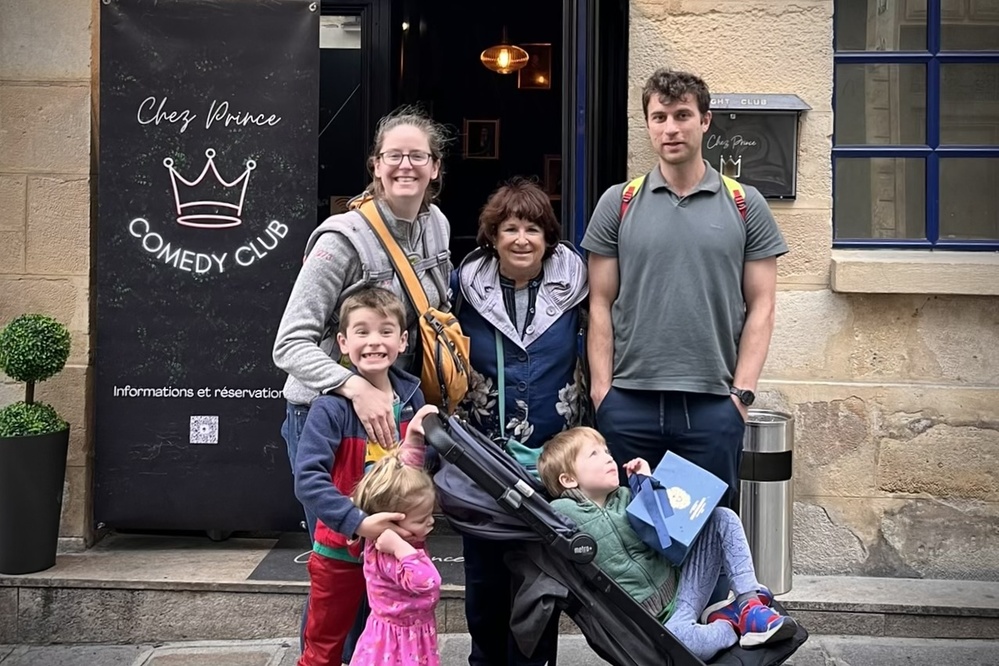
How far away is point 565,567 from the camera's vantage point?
305cm

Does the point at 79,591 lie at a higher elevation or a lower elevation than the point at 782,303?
lower

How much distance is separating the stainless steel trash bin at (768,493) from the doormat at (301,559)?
4.10 feet

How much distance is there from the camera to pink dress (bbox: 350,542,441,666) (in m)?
3.11

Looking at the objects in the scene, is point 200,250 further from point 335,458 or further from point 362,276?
point 335,458

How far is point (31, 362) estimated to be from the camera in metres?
4.74

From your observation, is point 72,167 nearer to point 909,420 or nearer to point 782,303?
point 782,303

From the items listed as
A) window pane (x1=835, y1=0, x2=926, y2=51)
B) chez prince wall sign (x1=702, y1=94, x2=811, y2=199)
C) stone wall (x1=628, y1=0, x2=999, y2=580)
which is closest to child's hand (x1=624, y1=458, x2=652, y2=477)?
stone wall (x1=628, y1=0, x2=999, y2=580)

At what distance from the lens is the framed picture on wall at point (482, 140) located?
7367mm

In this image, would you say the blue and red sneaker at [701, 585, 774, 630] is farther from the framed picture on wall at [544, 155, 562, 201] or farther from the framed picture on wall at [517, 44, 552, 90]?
the framed picture on wall at [517, 44, 552, 90]

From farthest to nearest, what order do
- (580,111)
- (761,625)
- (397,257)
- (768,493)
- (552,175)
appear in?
(552,175), (768,493), (580,111), (397,257), (761,625)

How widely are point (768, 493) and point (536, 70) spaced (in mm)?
3656

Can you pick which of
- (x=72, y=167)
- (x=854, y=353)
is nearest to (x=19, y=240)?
(x=72, y=167)

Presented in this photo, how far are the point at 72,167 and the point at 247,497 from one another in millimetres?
1696

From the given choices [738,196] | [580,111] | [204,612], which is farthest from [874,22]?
[204,612]
